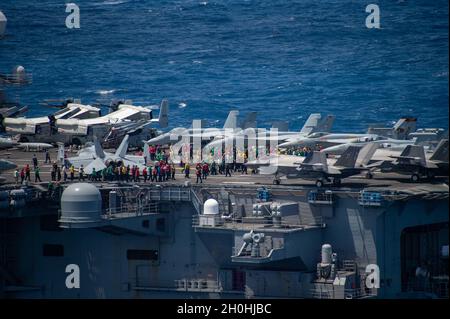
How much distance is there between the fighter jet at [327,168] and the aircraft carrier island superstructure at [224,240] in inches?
78.1

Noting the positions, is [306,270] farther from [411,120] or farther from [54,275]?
[411,120]

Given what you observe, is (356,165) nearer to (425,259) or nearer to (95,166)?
(425,259)

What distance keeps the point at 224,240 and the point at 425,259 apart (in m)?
12.8

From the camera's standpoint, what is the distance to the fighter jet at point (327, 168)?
311 feet

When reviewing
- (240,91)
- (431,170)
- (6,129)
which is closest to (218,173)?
(431,170)

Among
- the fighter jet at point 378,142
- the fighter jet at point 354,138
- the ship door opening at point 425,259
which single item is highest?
the fighter jet at point 354,138

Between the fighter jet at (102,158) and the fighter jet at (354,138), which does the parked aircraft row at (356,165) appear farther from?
the fighter jet at (354,138)

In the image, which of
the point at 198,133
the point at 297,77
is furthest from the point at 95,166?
the point at 297,77

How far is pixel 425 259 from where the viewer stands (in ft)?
297

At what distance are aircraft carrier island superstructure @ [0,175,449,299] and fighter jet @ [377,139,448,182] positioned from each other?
8.34 ft

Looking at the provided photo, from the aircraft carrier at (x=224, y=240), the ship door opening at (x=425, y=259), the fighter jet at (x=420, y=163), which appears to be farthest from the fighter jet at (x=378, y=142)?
the ship door opening at (x=425, y=259)

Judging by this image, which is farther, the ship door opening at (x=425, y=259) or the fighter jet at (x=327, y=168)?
the fighter jet at (x=327, y=168)

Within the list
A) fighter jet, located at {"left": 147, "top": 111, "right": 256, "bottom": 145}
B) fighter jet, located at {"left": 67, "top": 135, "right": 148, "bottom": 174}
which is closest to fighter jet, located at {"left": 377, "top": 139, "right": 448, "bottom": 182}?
fighter jet, located at {"left": 67, "top": 135, "right": 148, "bottom": 174}

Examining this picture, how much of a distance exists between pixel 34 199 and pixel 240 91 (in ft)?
325
